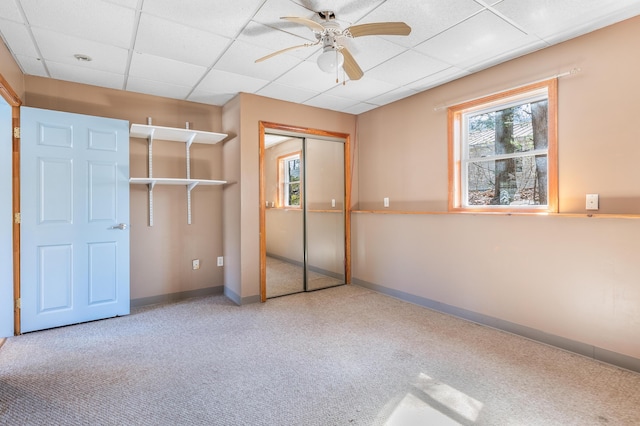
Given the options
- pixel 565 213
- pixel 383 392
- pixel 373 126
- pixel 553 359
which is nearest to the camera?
pixel 383 392

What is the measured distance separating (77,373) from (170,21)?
105 inches

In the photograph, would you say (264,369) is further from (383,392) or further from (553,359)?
(553,359)

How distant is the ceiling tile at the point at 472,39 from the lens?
243cm

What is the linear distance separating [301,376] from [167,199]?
112 inches

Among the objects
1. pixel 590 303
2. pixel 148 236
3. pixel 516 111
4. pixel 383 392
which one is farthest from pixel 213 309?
pixel 516 111

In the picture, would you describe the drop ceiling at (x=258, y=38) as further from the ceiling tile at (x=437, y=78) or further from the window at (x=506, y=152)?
the window at (x=506, y=152)

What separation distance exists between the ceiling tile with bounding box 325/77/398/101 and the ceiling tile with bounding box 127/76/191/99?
174 cm

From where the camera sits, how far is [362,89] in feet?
12.4

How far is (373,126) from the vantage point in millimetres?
4590

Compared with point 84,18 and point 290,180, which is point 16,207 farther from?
point 290,180

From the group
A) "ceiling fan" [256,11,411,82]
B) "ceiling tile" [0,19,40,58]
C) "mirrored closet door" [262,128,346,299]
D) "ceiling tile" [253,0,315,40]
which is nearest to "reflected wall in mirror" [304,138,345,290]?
"mirrored closet door" [262,128,346,299]

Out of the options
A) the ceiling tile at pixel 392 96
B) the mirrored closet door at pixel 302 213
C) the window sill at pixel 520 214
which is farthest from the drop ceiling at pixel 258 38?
the window sill at pixel 520 214

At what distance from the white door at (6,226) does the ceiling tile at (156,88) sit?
3.61 feet

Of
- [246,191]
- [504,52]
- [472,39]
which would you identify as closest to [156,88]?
[246,191]
